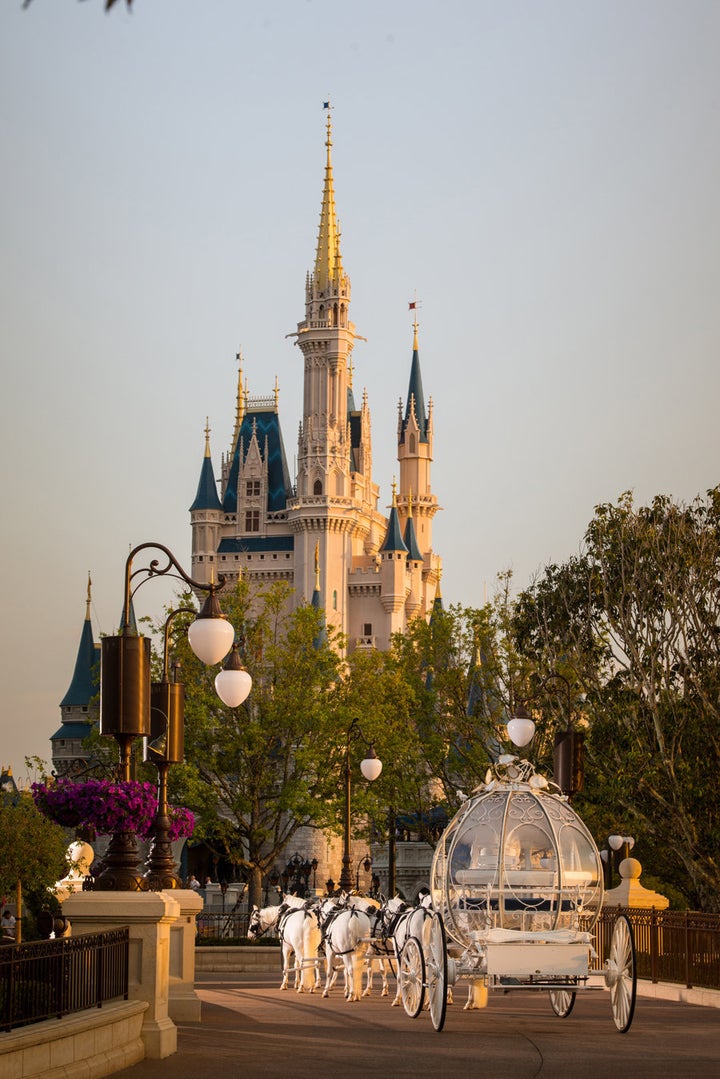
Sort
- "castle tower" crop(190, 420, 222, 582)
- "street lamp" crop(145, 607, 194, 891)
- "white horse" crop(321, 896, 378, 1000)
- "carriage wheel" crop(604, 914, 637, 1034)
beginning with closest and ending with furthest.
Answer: "carriage wheel" crop(604, 914, 637, 1034)
"street lamp" crop(145, 607, 194, 891)
"white horse" crop(321, 896, 378, 1000)
"castle tower" crop(190, 420, 222, 582)

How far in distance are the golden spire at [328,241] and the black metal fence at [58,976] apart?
115m

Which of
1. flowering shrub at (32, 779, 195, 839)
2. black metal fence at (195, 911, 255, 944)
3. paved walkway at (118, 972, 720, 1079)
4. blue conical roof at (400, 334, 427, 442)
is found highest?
blue conical roof at (400, 334, 427, 442)

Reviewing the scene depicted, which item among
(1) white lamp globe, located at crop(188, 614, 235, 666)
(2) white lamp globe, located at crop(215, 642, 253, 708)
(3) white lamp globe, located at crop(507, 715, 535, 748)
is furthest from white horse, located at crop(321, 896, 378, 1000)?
(1) white lamp globe, located at crop(188, 614, 235, 666)

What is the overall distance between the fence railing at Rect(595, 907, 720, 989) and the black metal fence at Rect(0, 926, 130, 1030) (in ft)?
29.6

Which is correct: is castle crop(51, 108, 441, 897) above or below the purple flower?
above

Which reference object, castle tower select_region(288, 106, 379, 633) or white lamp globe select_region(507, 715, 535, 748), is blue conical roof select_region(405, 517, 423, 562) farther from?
white lamp globe select_region(507, 715, 535, 748)

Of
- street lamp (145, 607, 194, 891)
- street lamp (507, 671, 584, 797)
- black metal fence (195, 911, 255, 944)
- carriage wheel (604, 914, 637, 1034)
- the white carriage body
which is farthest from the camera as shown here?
black metal fence (195, 911, 255, 944)

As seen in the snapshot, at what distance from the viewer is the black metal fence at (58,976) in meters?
11.8

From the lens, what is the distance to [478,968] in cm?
1684

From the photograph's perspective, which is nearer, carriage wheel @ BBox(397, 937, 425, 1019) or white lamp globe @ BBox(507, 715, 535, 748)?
carriage wheel @ BBox(397, 937, 425, 1019)

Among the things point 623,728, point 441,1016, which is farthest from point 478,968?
point 623,728

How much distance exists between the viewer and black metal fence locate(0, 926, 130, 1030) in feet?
38.8

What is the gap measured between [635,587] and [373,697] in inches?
923

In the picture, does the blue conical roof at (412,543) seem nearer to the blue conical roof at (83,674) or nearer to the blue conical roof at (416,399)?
the blue conical roof at (416,399)
